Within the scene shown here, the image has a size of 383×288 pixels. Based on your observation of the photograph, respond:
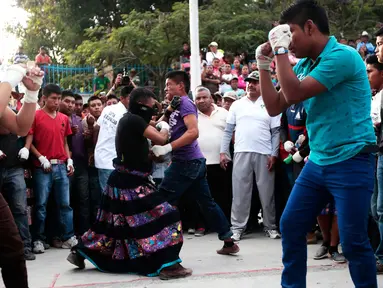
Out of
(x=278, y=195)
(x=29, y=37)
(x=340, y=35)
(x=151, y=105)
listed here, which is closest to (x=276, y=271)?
(x=151, y=105)

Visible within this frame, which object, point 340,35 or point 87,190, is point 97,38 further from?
point 87,190

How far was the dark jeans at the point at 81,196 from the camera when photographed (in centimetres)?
834

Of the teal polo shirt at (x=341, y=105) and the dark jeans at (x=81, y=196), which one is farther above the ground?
the teal polo shirt at (x=341, y=105)

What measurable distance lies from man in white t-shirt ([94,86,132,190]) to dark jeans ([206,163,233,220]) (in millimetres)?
1476

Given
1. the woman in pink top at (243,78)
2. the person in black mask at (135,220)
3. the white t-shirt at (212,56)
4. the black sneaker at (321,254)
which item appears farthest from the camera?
the white t-shirt at (212,56)

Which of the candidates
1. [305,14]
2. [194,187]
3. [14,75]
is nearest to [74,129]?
[194,187]

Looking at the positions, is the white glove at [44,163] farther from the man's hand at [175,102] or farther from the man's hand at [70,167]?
the man's hand at [175,102]

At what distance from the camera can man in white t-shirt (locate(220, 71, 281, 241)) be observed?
26.6 feet

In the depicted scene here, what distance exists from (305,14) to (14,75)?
76.2 inches

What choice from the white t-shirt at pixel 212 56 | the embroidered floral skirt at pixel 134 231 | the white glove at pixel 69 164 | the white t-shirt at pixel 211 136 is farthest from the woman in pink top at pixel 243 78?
the embroidered floral skirt at pixel 134 231

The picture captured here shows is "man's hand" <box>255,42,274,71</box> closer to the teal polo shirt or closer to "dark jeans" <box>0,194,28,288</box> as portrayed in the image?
the teal polo shirt

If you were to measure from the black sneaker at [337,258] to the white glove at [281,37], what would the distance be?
3.20 m

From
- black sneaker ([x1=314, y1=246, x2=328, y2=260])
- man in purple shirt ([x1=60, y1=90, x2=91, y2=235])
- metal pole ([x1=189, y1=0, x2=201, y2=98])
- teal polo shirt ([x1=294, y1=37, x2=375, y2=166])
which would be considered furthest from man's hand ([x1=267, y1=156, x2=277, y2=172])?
metal pole ([x1=189, y1=0, x2=201, y2=98])

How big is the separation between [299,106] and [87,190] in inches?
120
